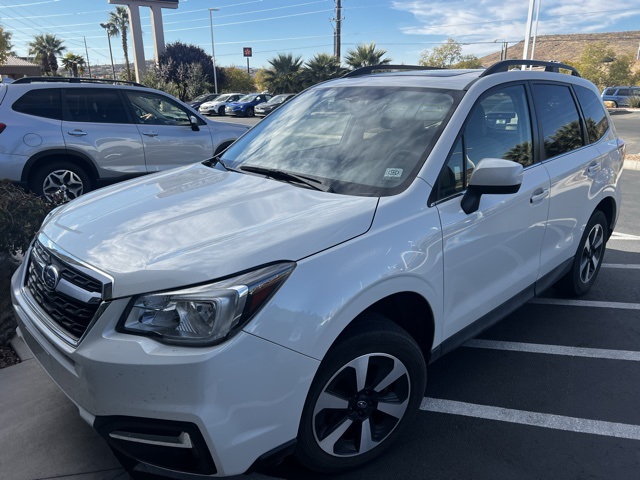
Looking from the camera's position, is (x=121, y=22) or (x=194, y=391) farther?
(x=121, y=22)

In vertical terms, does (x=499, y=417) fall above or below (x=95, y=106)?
below

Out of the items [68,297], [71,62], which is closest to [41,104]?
[68,297]

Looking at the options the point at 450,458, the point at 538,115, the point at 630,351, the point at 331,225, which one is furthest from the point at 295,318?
the point at 630,351

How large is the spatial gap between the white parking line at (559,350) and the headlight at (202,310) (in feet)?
7.62

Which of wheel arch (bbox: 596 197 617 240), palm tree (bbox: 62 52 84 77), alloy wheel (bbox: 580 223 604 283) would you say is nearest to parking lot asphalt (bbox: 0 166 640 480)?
alloy wheel (bbox: 580 223 604 283)

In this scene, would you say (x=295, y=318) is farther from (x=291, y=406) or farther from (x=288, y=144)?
(x=288, y=144)

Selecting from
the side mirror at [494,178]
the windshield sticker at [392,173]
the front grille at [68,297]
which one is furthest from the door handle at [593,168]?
the front grille at [68,297]

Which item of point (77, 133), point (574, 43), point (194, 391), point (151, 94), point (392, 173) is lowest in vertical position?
point (194, 391)

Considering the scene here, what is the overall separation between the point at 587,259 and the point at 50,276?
407 centimetres

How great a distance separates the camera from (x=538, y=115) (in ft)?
11.3

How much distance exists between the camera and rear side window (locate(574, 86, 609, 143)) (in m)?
4.08

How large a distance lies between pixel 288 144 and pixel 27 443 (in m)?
2.21

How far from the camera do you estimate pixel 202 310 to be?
1833mm

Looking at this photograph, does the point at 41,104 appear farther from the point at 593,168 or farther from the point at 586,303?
the point at 586,303
